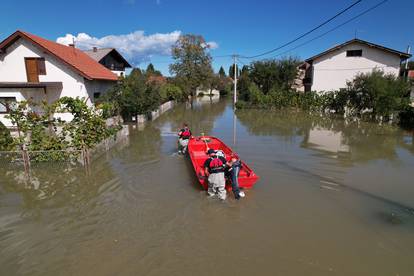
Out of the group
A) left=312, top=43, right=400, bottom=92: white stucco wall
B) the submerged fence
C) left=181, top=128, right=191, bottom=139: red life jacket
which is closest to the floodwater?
the submerged fence

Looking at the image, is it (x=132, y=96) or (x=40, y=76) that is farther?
(x=132, y=96)

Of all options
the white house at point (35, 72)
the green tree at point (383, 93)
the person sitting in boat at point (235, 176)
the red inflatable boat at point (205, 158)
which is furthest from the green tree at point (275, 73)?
the person sitting in boat at point (235, 176)

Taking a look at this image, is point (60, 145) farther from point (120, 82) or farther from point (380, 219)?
point (120, 82)

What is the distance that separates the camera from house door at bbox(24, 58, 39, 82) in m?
18.8

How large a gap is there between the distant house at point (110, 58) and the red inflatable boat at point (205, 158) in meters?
18.6

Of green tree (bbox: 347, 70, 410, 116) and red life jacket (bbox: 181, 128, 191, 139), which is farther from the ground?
green tree (bbox: 347, 70, 410, 116)

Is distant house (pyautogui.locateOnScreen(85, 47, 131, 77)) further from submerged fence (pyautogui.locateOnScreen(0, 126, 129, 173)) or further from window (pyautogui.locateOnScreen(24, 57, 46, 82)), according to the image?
submerged fence (pyautogui.locateOnScreen(0, 126, 129, 173))

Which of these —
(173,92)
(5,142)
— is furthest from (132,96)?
(173,92)

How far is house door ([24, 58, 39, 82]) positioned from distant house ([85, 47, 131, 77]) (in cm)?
927

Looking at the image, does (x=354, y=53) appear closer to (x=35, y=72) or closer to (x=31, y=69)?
(x=35, y=72)

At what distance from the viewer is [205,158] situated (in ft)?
33.9

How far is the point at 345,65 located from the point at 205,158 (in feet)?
93.0

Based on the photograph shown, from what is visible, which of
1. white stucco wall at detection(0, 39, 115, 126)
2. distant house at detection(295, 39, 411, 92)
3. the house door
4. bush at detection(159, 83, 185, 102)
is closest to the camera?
white stucco wall at detection(0, 39, 115, 126)

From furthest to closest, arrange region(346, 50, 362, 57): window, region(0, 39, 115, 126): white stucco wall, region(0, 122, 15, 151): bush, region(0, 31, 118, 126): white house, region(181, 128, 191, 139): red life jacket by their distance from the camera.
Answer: region(346, 50, 362, 57): window → region(0, 39, 115, 126): white stucco wall → region(0, 31, 118, 126): white house → region(181, 128, 191, 139): red life jacket → region(0, 122, 15, 151): bush
